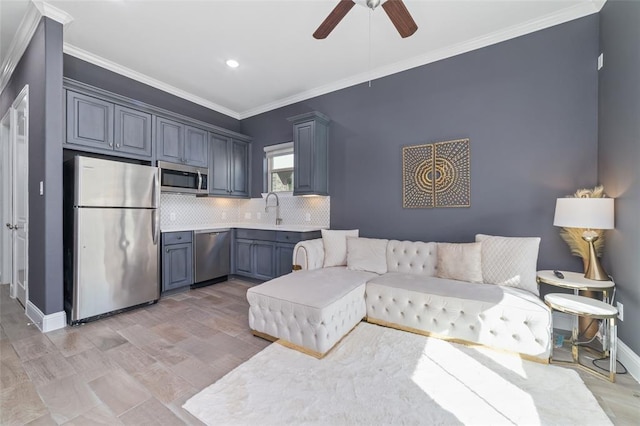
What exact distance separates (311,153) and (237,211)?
232cm

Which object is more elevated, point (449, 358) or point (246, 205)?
point (246, 205)

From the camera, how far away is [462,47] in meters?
2.99

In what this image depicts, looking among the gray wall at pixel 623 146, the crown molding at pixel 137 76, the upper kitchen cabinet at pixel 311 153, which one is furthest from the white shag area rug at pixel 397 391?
the crown molding at pixel 137 76

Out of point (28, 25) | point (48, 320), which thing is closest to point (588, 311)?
point (48, 320)

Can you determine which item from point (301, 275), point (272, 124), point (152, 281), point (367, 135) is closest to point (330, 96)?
point (367, 135)

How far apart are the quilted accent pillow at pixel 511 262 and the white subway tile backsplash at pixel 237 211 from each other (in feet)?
7.21

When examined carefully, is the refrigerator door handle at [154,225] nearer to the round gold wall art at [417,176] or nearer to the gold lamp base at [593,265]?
the round gold wall art at [417,176]

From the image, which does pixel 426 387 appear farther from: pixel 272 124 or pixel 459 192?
pixel 272 124

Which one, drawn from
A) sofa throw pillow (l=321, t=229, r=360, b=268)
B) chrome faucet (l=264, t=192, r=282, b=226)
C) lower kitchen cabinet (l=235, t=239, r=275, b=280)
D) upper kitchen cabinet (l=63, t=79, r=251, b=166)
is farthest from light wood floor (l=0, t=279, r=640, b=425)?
upper kitchen cabinet (l=63, t=79, r=251, b=166)

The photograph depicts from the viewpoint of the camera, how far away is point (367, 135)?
12.0ft

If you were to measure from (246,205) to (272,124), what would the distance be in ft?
5.41

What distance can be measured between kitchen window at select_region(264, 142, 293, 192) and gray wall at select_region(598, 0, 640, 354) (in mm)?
3733

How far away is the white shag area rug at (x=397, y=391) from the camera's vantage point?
4.78 ft

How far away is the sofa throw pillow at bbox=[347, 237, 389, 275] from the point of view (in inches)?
120
